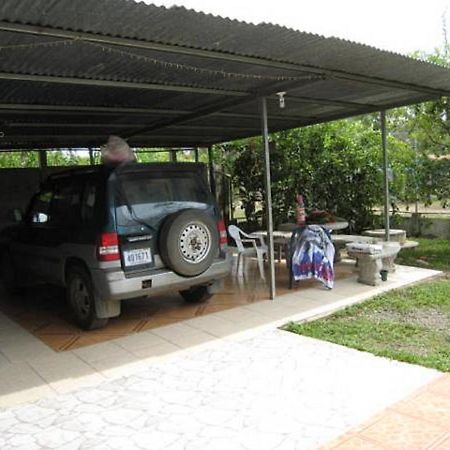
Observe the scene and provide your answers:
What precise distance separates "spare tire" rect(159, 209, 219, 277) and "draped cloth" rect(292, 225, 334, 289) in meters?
1.66

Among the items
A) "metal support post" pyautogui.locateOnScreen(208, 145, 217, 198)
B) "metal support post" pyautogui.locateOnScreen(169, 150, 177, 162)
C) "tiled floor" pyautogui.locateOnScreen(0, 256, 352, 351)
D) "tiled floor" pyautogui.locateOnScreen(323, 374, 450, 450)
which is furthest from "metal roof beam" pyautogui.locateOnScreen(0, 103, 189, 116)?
"metal support post" pyautogui.locateOnScreen(169, 150, 177, 162)

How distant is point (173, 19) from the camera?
145 inches

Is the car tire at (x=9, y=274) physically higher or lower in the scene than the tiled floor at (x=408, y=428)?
higher

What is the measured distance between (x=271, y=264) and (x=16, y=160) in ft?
26.7

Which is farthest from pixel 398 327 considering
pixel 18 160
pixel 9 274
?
pixel 18 160

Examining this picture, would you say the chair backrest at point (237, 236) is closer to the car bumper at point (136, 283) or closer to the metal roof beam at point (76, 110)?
the metal roof beam at point (76, 110)

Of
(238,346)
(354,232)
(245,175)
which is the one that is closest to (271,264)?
(238,346)

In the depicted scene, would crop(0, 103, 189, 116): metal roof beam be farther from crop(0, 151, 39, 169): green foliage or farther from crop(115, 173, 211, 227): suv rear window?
crop(0, 151, 39, 169): green foliage

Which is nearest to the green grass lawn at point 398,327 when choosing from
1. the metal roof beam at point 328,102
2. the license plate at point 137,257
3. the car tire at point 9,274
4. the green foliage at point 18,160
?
the license plate at point 137,257

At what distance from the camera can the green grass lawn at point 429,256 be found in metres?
8.19

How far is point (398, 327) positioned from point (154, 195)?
280cm

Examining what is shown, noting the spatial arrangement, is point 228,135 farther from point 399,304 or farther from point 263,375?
point 263,375

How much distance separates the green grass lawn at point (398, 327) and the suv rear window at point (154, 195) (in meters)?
1.73

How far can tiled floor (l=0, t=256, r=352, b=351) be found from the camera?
530cm
